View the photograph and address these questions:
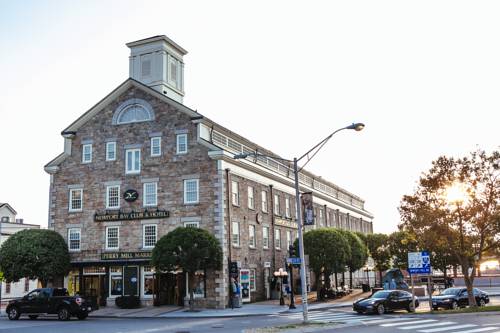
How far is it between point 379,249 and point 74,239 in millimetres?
32832

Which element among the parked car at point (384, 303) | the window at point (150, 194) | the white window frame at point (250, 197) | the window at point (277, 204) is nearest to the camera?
the parked car at point (384, 303)

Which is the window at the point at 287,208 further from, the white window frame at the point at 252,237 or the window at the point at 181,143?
the window at the point at 181,143

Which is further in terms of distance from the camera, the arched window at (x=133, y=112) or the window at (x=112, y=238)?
the arched window at (x=133, y=112)

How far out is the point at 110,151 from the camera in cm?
4384

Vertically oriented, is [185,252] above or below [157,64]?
below

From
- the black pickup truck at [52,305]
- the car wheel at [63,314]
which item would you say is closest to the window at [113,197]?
the black pickup truck at [52,305]

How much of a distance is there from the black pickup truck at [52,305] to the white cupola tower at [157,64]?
60.3ft

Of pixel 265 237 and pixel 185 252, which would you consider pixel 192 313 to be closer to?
pixel 185 252

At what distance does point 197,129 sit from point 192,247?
9.03 meters

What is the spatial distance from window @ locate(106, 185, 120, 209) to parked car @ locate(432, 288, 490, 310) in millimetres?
22518

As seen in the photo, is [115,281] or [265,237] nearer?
[115,281]

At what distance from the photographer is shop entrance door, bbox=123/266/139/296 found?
134 ft

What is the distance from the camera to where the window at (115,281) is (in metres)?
41.2

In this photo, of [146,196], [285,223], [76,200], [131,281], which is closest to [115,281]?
[131,281]
